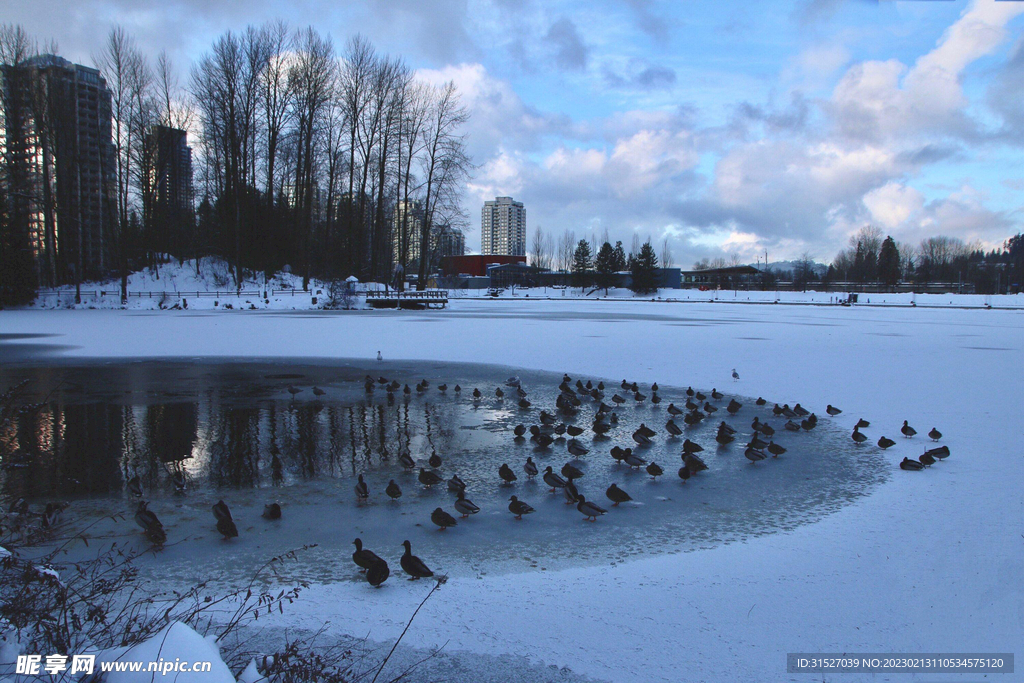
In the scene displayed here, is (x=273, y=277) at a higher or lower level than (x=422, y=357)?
higher

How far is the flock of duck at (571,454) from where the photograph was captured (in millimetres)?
4801

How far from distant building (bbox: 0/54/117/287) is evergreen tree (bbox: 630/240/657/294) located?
59.5 m

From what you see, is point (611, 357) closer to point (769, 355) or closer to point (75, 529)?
point (769, 355)

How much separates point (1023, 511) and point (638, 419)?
492cm

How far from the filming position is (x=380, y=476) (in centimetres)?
664

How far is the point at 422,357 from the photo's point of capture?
16688 millimetres

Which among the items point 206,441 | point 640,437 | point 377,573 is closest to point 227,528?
point 377,573

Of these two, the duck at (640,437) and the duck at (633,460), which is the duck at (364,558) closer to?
the duck at (633,460)

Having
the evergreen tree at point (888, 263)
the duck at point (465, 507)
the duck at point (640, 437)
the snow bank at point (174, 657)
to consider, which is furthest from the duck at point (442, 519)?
the evergreen tree at point (888, 263)

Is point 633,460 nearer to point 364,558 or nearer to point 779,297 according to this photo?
point 364,558

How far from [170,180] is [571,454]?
192 ft

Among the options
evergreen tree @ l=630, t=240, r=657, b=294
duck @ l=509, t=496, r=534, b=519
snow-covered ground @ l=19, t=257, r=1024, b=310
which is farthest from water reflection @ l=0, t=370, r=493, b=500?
evergreen tree @ l=630, t=240, r=657, b=294

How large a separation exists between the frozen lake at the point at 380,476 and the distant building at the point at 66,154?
35.9 metres

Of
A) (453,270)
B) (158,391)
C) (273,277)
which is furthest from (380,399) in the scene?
(453,270)
